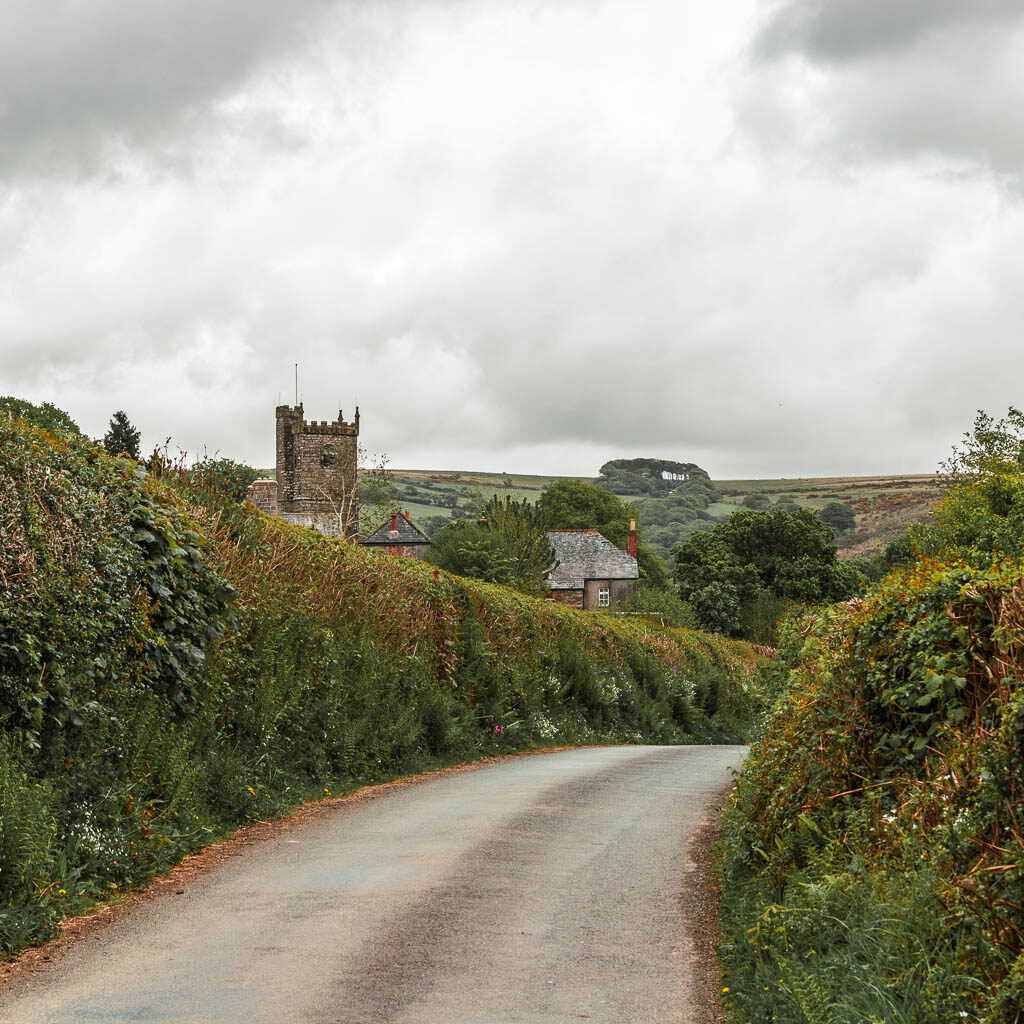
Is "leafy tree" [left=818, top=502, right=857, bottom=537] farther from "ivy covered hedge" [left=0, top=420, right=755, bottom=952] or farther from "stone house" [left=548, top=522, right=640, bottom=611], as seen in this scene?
"ivy covered hedge" [left=0, top=420, right=755, bottom=952]

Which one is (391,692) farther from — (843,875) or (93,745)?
(843,875)

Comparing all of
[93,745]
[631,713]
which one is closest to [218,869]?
[93,745]

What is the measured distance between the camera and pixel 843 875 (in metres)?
6.79

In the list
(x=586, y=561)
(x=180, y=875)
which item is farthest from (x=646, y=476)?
(x=180, y=875)

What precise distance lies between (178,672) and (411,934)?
16.3ft

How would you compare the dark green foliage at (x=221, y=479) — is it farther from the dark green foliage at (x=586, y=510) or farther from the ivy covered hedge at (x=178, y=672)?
the dark green foliage at (x=586, y=510)

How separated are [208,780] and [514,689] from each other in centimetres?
1162

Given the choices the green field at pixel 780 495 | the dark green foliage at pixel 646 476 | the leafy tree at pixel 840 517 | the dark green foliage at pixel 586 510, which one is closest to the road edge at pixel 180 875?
the dark green foliage at pixel 586 510

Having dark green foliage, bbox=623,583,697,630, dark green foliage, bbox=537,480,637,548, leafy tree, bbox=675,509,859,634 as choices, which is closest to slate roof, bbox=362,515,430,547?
dark green foliage, bbox=537,480,637,548

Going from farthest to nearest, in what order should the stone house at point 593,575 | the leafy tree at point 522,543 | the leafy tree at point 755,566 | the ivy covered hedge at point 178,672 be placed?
1. the stone house at point 593,575
2. the leafy tree at point 755,566
3. the leafy tree at point 522,543
4. the ivy covered hedge at point 178,672

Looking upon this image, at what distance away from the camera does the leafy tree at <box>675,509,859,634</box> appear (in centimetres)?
7375

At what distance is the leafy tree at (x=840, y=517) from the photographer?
131500 mm

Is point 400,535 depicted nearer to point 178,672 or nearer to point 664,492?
point 178,672

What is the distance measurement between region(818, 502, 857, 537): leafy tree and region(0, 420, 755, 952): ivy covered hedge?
115m
